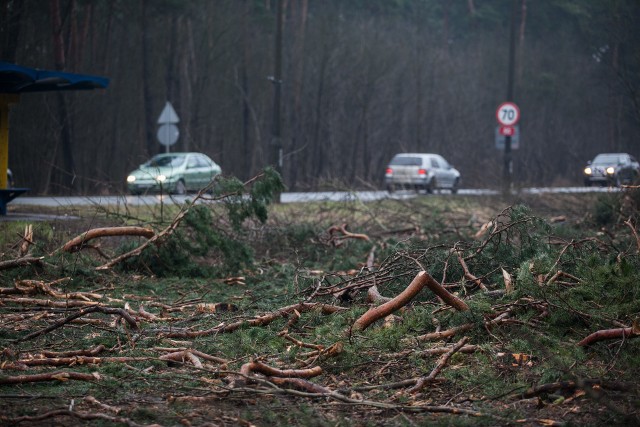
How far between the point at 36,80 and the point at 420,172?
66.9ft

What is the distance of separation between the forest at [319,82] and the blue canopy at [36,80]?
29.0 feet

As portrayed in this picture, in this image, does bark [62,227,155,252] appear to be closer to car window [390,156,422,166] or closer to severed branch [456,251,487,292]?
severed branch [456,251,487,292]

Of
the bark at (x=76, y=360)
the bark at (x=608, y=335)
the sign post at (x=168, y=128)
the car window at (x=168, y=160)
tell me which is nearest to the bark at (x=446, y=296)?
the bark at (x=608, y=335)

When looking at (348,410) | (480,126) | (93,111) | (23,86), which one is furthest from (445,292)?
(480,126)

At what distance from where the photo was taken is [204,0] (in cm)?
4312

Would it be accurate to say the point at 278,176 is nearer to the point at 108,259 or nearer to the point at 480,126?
the point at 108,259

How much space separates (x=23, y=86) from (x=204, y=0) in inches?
1083

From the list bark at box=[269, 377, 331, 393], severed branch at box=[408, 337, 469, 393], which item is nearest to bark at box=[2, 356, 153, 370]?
bark at box=[269, 377, 331, 393]

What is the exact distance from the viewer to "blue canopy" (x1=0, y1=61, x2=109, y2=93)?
15648 mm

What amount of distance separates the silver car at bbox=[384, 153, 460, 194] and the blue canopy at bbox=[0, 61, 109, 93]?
17.5 m

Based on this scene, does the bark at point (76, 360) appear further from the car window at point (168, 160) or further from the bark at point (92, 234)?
the car window at point (168, 160)

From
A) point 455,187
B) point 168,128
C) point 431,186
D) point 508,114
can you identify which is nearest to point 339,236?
point 168,128

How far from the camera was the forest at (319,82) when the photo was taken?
35438mm

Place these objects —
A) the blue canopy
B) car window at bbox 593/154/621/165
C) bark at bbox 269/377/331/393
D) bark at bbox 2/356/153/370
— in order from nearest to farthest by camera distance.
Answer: bark at bbox 269/377/331/393 < bark at bbox 2/356/153/370 < the blue canopy < car window at bbox 593/154/621/165
